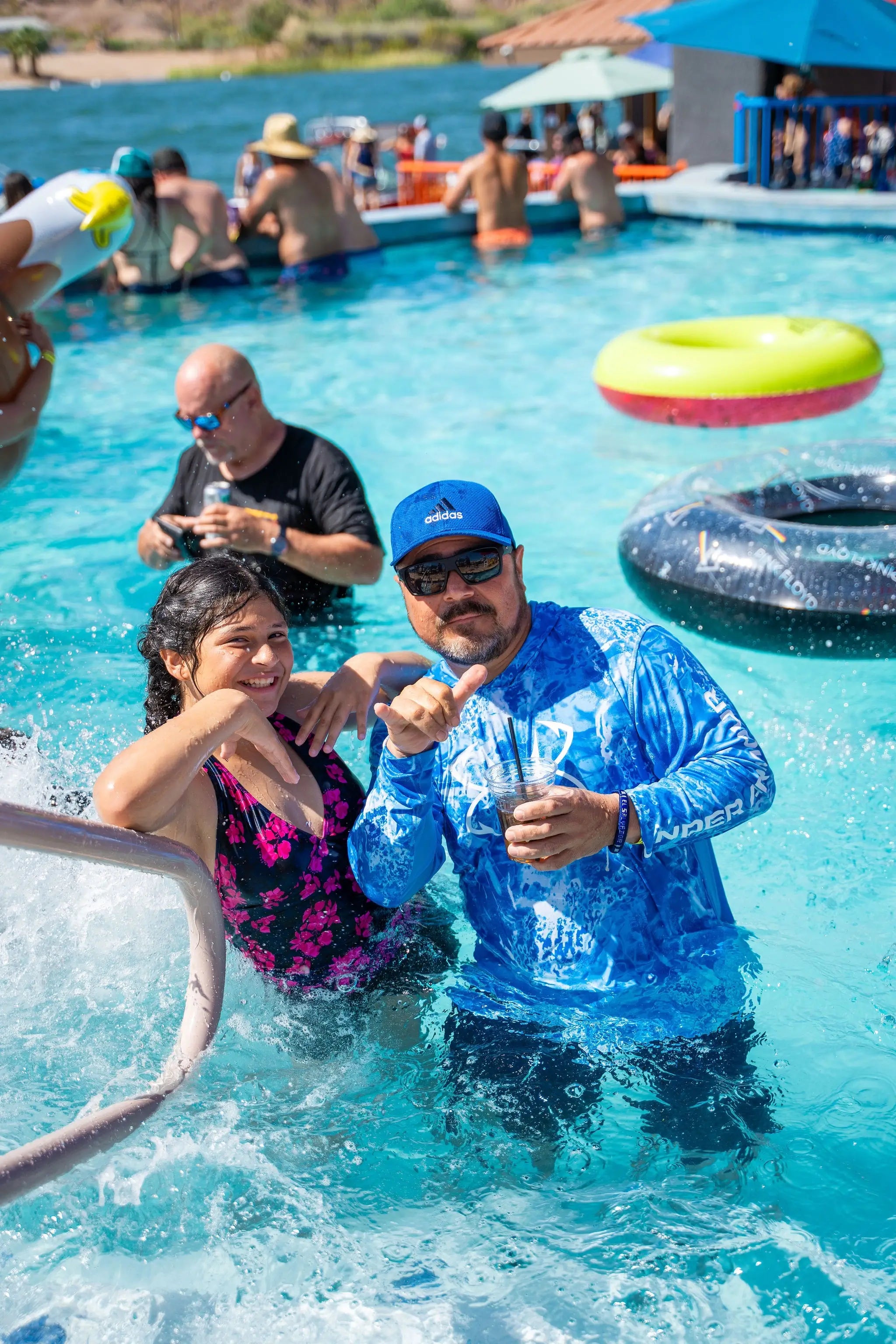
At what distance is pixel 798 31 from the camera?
11.5 metres

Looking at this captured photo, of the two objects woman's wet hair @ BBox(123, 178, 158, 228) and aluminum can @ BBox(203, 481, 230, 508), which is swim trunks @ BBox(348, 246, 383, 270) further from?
aluminum can @ BBox(203, 481, 230, 508)

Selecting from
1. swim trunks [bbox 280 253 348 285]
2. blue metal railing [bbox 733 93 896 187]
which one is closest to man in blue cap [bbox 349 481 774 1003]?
swim trunks [bbox 280 253 348 285]

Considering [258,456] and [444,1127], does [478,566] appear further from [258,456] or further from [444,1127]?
[258,456]

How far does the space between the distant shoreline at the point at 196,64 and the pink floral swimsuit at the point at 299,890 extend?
88848 millimetres

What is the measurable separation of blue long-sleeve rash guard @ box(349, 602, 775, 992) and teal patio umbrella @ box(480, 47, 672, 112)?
1663 centimetres

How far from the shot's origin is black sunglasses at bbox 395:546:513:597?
2465 mm

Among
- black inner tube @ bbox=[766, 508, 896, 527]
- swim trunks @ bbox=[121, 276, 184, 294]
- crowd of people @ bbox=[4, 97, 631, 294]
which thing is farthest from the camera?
swim trunks @ bbox=[121, 276, 184, 294]

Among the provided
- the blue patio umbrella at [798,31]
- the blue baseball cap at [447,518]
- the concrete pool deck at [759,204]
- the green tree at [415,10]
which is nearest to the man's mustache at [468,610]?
the blue baseball cap at [447,518]

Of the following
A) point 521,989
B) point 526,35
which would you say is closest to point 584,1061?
point 521,989

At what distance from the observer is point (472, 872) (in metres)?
2.68

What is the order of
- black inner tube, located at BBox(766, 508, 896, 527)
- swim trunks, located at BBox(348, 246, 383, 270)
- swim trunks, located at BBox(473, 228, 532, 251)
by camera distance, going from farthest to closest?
swim trunks, located at BBox(473, 228, 532, 251)
swim trunks, located at BBox(348, 246, 383, 270)
black inner tube, located at BBox(766, 508, 896, 527)

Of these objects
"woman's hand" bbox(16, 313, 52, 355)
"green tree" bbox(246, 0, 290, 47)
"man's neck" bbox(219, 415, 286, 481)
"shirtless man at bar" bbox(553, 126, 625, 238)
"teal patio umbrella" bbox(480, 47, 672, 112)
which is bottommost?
"man's neck" bbox(219, 415, 286, 481)

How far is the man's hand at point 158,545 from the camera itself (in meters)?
4.61

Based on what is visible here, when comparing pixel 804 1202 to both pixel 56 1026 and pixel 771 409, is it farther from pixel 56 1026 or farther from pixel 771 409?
pixel 771 409
